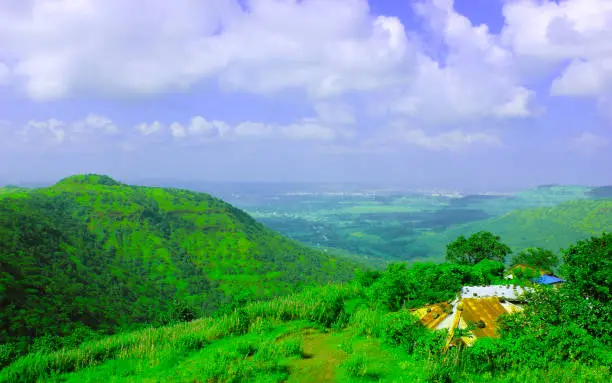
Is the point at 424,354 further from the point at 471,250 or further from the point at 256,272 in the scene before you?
the point at 256,272

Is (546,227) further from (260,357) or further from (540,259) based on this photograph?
(260,357)

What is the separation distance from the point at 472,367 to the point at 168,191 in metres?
131

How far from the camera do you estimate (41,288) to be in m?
52.0

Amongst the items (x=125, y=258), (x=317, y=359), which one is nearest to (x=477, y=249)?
(x=317, y=359)

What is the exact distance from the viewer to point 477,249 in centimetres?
3984

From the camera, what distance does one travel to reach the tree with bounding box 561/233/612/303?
47.5 ft

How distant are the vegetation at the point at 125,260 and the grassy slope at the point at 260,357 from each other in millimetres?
4664

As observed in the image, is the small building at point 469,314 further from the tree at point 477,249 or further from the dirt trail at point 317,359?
the tree at point 477,249

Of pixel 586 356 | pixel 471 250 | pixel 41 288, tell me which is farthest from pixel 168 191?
pixel 586 356

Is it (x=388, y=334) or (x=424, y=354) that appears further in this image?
(x=388, y=334)

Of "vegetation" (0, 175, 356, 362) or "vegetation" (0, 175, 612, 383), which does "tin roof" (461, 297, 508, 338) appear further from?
"vegetation" (0, 175, 356, 362)

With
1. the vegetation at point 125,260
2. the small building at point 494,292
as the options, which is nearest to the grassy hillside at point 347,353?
the small building at point 494,292

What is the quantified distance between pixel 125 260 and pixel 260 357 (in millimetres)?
81547

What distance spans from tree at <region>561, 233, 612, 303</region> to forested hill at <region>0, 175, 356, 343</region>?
50.6ft
